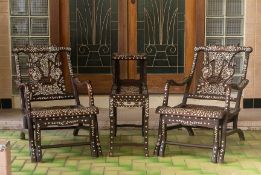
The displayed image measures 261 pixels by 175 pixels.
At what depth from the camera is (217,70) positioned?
4840 mm

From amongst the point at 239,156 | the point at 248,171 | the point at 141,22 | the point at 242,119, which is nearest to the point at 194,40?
the point at 141,22

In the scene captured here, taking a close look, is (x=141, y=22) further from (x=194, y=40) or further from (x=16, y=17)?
(x=16, y=17)

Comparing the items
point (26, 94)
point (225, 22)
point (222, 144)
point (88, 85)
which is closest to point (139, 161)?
point (222, 144)

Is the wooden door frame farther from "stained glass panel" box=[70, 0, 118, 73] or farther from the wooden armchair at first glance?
the wooden armchair

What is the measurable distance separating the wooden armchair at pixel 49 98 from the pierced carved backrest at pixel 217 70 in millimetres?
1160

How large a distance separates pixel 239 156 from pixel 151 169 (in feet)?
2.86

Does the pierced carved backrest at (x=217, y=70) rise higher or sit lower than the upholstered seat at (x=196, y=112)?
higher

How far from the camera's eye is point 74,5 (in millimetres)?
5934

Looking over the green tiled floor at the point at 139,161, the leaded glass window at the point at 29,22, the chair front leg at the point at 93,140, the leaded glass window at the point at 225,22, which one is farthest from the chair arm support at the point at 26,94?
the leaded glass window at the point at 225,22

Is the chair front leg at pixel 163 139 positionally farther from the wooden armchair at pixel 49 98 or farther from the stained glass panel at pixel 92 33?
the stained glass panel at pixel 92 33

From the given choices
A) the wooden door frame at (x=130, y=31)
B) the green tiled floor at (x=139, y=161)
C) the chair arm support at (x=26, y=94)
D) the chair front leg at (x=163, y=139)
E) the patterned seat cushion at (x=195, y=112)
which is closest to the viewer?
the green tiled floor at (x=139, y=161)

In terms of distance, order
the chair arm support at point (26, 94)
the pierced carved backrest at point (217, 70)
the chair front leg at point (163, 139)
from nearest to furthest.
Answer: the chair arm support at point (26, 94), the chair front leg at point (163, 139), the pierced carved backrest at point (217, 70)

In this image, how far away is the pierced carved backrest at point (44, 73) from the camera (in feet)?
15.8

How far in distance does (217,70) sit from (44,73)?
5.52 feet
